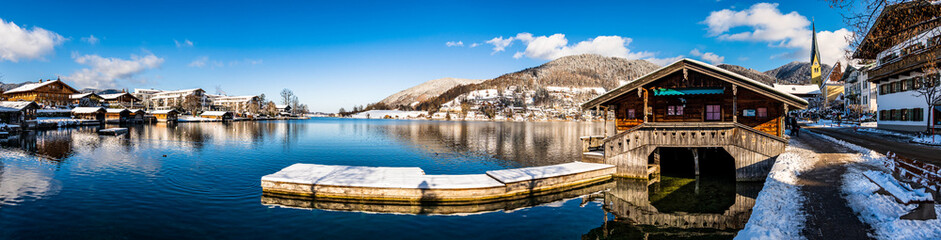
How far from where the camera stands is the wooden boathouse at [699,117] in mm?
20297

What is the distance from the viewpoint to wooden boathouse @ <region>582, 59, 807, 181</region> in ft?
66.6

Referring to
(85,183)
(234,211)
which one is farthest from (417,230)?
(85,183)

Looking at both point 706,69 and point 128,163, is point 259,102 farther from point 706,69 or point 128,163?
point 706,69

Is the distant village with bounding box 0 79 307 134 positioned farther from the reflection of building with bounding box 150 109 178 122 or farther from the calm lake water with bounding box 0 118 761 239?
the calm lake water with bounding box 0 118 761 239

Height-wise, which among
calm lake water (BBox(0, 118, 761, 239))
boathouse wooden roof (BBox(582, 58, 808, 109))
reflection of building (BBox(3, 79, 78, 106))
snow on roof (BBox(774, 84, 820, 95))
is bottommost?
calm lake water (BBox(0, 118, 761, 239))

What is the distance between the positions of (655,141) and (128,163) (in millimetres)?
35399

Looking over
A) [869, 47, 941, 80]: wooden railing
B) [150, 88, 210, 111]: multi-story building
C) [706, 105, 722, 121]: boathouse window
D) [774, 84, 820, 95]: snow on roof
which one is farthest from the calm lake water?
[150, 88, 210, 111]: multi-story building

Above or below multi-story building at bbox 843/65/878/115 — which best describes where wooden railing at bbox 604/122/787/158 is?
below

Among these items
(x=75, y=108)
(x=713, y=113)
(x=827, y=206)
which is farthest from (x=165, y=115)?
(x=827, y=206)

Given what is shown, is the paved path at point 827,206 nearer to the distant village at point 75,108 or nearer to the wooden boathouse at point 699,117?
the wooden boathouse at point 699,117

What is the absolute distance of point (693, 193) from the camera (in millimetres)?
19234

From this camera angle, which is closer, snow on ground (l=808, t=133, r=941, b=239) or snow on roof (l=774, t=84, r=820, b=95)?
snow on ground (l=808, t=133, r=941, b=239)

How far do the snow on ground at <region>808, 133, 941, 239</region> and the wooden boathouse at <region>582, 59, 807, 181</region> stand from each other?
5.51m

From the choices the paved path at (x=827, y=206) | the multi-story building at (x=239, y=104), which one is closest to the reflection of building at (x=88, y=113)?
the multi-story building at (x=239, y=104)
